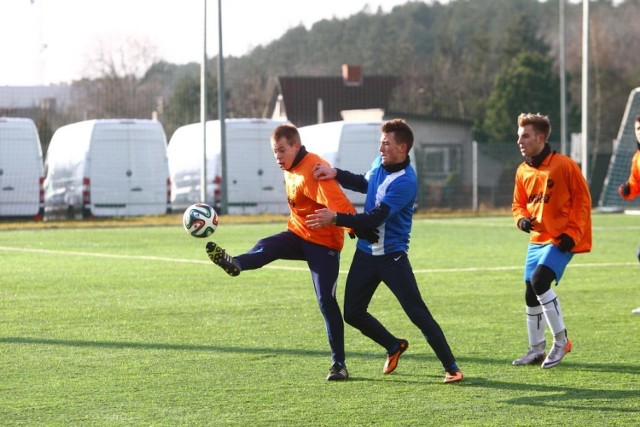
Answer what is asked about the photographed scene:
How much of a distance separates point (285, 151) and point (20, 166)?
68.4ft

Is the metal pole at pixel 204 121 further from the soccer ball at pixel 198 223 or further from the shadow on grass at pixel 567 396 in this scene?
the shadow on grass at pixel 567 396

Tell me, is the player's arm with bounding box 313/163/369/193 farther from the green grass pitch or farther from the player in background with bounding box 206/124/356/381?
the green grass pitch

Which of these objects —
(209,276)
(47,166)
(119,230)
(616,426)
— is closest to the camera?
(616,426)

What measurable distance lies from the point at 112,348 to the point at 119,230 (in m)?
17.4

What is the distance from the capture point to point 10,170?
90.4 ft

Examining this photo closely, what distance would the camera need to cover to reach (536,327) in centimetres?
838

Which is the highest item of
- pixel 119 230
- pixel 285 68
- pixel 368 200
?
pixel 285 68

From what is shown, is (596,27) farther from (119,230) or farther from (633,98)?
(119,230)

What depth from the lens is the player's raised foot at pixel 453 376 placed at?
744 cm

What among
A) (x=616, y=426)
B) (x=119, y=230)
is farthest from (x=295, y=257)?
(x=119, y=230)

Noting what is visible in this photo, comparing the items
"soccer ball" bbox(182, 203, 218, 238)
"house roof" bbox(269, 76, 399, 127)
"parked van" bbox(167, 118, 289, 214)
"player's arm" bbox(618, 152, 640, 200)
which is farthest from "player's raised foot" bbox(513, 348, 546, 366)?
"house roof" bbox(269, 76, 399, 127)

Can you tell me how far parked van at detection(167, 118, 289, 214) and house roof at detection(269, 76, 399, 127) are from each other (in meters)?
29.4

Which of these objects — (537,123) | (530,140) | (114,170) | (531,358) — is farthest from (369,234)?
(114,170)

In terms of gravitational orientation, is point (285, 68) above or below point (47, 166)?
above
